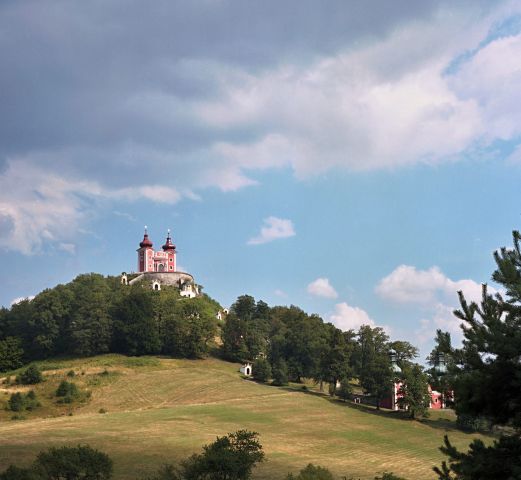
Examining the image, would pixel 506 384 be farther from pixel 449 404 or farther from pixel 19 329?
pixel 19 329

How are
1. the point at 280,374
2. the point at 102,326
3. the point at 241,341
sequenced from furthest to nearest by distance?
the point at 241,341
the point at 102,326
the point at 280,374

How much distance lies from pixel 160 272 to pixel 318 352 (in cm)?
7471

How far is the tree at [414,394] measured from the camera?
275ft

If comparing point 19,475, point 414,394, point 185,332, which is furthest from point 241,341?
point 19,475

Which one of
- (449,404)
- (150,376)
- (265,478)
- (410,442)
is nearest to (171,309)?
(150,376)

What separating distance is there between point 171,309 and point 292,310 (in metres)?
46.5

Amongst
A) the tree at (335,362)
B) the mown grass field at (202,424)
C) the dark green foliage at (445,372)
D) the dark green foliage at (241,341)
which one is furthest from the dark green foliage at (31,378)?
the dark green foliage at (445,372)

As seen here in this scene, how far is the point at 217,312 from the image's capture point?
556 ft

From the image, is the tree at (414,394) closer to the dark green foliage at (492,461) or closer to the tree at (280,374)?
the tree at (280,374)

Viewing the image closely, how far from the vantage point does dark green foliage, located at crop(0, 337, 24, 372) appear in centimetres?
11894

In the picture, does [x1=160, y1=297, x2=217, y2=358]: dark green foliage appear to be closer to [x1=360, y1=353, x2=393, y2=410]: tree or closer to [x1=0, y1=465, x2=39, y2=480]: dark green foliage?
[x1=360, y1=353, x2=393, y2=410]: tree

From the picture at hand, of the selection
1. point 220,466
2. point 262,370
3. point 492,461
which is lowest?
point 220,466

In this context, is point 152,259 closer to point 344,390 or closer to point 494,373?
point 344,390

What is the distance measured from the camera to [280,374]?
10688 cm
